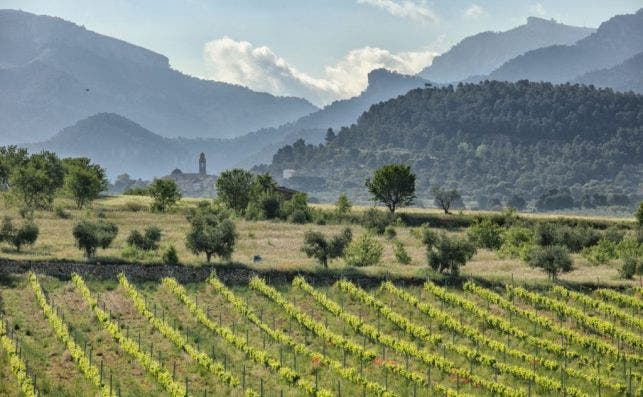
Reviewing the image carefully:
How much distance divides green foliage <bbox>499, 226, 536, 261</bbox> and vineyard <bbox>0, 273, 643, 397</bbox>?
24.6 m

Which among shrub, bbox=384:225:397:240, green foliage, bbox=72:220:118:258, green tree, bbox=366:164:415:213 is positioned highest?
green tree, bbox=366:164:415:213

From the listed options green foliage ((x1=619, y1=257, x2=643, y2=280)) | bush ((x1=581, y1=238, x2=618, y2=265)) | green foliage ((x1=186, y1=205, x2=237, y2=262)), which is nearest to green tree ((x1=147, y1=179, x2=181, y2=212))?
green foliage ((x1=186, y1=205, x2=237, y2=262))

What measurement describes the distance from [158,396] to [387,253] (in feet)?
167

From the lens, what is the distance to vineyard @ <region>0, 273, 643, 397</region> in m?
50.1

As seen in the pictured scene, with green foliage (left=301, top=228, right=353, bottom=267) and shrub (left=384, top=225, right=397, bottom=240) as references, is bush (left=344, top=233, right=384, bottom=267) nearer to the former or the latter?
green foliage (left=301, top=228, right=353, bottom=267)

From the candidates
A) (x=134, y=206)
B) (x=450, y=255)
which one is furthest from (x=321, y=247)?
(x=134, y=206)

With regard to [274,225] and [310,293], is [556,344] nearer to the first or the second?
[310,293]

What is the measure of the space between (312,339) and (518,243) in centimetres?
5355

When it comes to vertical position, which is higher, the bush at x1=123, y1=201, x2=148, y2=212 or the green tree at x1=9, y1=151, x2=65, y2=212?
the green tree at x1=9, y1=151, x2=65, y2=212

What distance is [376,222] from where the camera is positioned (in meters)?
123

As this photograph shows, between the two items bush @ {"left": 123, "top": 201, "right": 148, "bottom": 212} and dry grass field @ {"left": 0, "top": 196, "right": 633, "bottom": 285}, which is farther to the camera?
bush @ {"left": 123, "top": 201, "right": 148, "bottom": 212}

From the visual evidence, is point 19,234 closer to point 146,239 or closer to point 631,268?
point 146,239

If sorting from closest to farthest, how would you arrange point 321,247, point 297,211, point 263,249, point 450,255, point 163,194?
1. point 450,255
2. point 321,247
3. point 263,249
4. point 297,211
5. point 163,194

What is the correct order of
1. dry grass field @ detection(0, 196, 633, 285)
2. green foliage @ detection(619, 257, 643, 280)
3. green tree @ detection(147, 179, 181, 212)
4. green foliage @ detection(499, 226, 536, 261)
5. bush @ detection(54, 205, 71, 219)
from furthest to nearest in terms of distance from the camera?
green tree @ detection(147, 179, 181, 212)
bush @ detection(54, 205, 71, 219)
green foliage @ detection(499, 226, 536, 261)
dry grass field @ detection(0, 196, 633, 285)
green foliage @ detection(619, 257, 643, 280)
